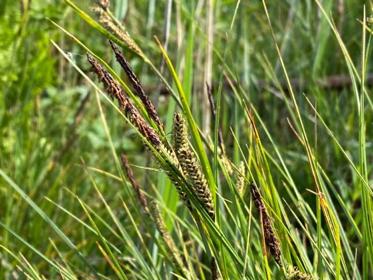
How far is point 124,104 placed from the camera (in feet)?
2.55

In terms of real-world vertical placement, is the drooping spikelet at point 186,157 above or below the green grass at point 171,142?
above

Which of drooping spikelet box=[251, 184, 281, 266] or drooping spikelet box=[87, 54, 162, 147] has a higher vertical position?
drooping spikelet box=[87, 54, 162, 147]

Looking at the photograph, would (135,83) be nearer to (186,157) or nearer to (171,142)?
(186,157)

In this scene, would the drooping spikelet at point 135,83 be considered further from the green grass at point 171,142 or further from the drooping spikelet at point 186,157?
the green grass at point 171,142

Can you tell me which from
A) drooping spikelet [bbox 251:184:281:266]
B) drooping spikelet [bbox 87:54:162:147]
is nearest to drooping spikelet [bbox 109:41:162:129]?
drooping spikelet [bbox 87:54:162:147]

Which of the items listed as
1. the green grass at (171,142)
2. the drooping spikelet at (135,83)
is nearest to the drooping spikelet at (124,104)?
the drooping spikelet at (135,83)

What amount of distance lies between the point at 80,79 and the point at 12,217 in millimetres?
885

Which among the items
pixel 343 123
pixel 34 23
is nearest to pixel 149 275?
pixel 343 123

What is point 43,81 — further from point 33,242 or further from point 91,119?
point 33,242

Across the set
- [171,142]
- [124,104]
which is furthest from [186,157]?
[171,142]

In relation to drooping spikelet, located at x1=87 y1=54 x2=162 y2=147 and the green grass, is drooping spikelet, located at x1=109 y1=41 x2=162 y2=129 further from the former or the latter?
the green grass

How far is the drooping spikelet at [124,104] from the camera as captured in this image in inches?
30.5

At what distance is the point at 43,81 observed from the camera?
2.03 metres

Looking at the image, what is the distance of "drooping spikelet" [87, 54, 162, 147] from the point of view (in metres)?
0.77
